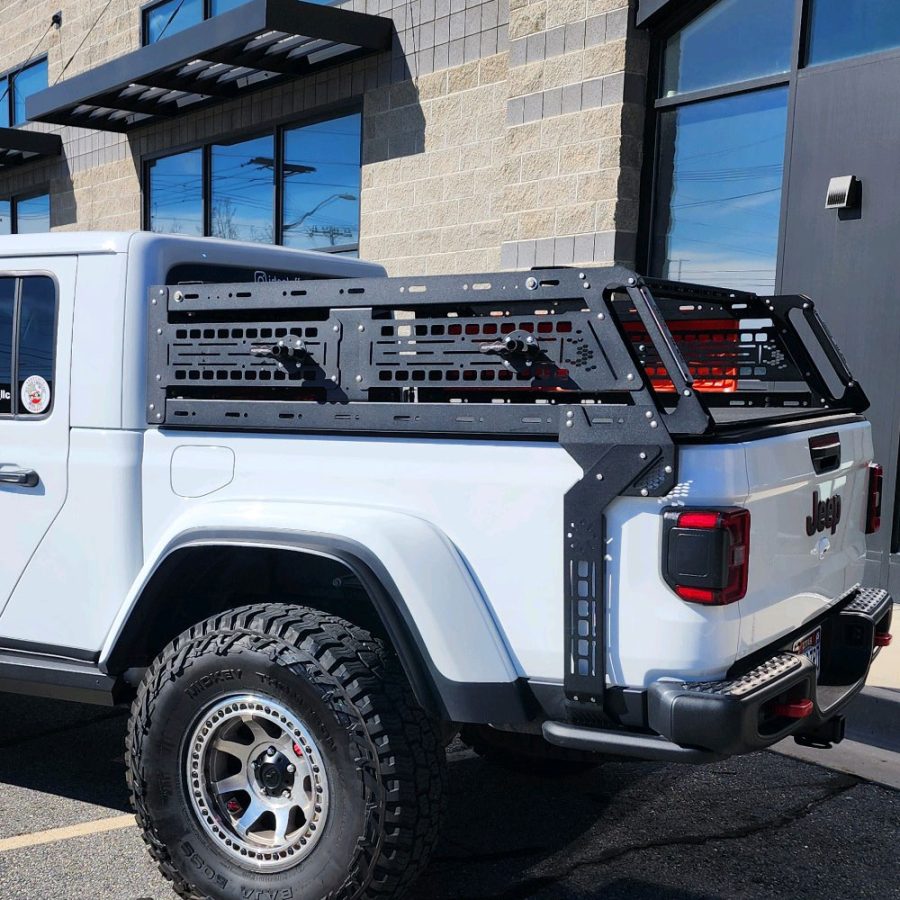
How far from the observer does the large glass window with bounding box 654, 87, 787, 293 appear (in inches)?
302

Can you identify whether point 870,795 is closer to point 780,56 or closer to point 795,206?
point 795,206

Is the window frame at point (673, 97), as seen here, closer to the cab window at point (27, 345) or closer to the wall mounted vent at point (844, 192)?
the wall mounted vent at point (844, 192)

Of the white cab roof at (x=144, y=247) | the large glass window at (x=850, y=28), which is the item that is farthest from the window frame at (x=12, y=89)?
the white cab roof at (x=144, y=247)

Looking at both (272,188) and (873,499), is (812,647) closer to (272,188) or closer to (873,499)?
(873,499)

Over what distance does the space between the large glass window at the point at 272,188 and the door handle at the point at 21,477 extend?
734 centimetres

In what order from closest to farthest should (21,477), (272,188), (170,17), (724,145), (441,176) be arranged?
(21,477)
(724,145)
(441,176)
(272,188)
(170,17)

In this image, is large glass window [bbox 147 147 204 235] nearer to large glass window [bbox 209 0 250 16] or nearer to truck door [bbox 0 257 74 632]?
large glass window [bbox 209 0 250 16]

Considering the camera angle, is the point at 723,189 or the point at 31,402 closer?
the point at 31,402

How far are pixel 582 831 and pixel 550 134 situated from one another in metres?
5.96

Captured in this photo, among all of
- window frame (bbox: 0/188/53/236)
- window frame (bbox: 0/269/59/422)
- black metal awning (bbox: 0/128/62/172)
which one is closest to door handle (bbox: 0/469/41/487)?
A: window frame (bbox: 0/269/59/422)

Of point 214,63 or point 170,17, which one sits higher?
point 170,17

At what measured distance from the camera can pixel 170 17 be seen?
498 inches

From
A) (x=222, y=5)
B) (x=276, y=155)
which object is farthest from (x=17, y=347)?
(x=222, y=5)

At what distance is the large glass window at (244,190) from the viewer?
11.6m
